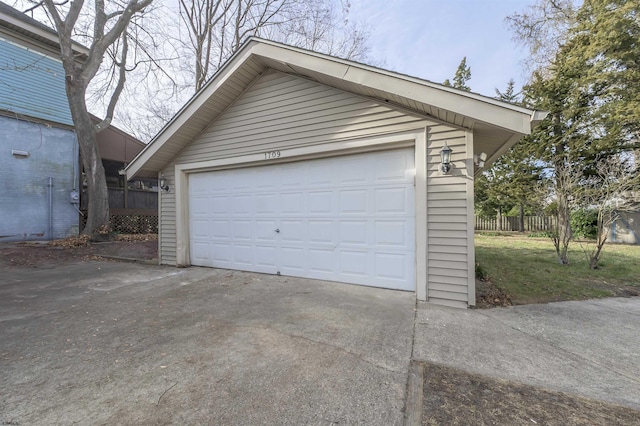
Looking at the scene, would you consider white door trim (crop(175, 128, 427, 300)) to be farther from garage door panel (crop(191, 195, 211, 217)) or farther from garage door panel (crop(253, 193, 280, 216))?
garage door panel (crop(253, 193, 280, 216))

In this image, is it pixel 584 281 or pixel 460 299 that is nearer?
pixel 460 299

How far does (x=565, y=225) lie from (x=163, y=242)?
9.88 m

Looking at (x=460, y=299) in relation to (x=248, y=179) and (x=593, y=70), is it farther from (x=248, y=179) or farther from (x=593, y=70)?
(x=593, y=70)

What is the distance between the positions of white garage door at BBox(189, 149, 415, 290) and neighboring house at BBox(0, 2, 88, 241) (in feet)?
24.9

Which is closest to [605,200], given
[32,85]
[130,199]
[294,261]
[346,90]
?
[346,90]

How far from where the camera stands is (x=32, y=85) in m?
9.67

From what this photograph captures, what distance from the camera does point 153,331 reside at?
2949mm

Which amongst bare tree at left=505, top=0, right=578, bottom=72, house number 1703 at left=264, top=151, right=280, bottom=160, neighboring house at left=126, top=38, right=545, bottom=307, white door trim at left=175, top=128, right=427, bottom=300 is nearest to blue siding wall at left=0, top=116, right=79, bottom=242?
neighboring house at left=126, top=38, right=545, bottom=307

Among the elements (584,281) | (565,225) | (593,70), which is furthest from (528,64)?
(584,281)

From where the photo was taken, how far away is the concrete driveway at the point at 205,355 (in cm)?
177

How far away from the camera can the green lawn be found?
4414mm

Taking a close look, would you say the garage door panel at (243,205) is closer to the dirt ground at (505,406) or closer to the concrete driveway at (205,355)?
the concrete driveway at (205,355)

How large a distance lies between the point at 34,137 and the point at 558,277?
1576 cm

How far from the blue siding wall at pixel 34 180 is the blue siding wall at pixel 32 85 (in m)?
0.53
